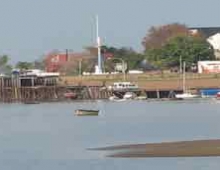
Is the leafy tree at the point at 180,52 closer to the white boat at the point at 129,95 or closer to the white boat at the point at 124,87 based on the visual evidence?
the white boat at the point at 124,87

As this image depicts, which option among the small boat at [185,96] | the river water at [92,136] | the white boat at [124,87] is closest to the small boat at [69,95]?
the white boat at [124,87]

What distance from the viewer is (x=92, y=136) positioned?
7325 centimetres

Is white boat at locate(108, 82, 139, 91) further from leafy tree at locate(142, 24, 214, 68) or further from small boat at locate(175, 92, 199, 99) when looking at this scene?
leafy tree at locate(142, 24, 214, 68)

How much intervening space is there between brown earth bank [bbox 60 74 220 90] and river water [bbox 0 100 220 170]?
50673 mm

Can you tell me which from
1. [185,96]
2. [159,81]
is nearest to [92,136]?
[185,96]

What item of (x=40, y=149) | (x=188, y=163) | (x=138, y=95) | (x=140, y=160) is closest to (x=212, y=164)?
(x=188, y=163)

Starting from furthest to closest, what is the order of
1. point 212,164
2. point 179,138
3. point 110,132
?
point 110,132, point 179,138, point 212,164

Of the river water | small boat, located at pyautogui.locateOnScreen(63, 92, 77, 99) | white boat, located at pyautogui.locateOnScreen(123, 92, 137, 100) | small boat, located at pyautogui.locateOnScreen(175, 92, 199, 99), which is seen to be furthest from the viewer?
small boat, located at pyautogui.locateOnScreen(63, 92, 77, 99)

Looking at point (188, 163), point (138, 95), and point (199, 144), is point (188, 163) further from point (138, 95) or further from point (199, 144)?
point (138, 95)

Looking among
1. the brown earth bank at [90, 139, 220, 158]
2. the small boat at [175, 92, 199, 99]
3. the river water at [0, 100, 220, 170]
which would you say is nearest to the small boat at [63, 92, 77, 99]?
the small boat at [175, 92, 199, 99]

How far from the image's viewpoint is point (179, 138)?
65188 millimetres

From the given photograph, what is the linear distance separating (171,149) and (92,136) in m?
17.4

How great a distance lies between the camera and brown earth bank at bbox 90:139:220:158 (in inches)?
2114

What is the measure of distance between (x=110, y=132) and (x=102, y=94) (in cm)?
8904
